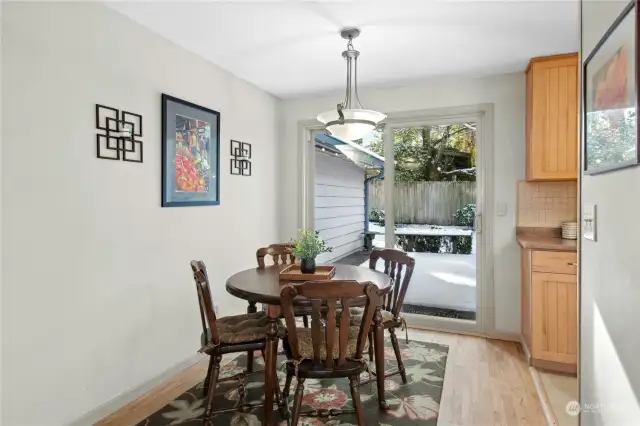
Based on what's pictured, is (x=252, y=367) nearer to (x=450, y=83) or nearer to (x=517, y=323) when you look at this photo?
(x=517, y=323)

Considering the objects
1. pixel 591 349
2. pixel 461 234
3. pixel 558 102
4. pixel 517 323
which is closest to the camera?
pixel 591 349

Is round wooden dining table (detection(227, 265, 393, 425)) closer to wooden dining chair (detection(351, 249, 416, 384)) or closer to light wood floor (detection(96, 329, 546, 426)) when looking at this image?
wooden dining chair (detection(351, 249, 416, 384))

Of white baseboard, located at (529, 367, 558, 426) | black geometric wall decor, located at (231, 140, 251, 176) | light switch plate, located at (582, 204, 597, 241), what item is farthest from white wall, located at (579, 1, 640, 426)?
black geometric wall decor, located at (231, 140, 251, 176)

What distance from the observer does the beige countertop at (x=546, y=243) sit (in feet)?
9.48

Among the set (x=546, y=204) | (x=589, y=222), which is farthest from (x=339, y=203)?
(x=589, y=222)

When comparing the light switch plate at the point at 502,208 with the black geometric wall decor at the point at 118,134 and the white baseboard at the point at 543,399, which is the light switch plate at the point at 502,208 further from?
the black geometric wall decor at the point at 118,134

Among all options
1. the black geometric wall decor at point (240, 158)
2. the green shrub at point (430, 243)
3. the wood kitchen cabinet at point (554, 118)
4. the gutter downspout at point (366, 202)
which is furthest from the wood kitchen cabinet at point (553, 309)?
the black geometric wall decor at point (240, 158)

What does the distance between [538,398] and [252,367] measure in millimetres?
1968

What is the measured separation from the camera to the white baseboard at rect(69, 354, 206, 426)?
2.27 metres

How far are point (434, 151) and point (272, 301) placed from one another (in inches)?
105

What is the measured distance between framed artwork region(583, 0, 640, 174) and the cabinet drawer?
1.62 metres

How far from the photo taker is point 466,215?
12.9 ft

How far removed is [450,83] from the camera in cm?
380

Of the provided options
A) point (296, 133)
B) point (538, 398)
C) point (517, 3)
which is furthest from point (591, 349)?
point (296, 133)
